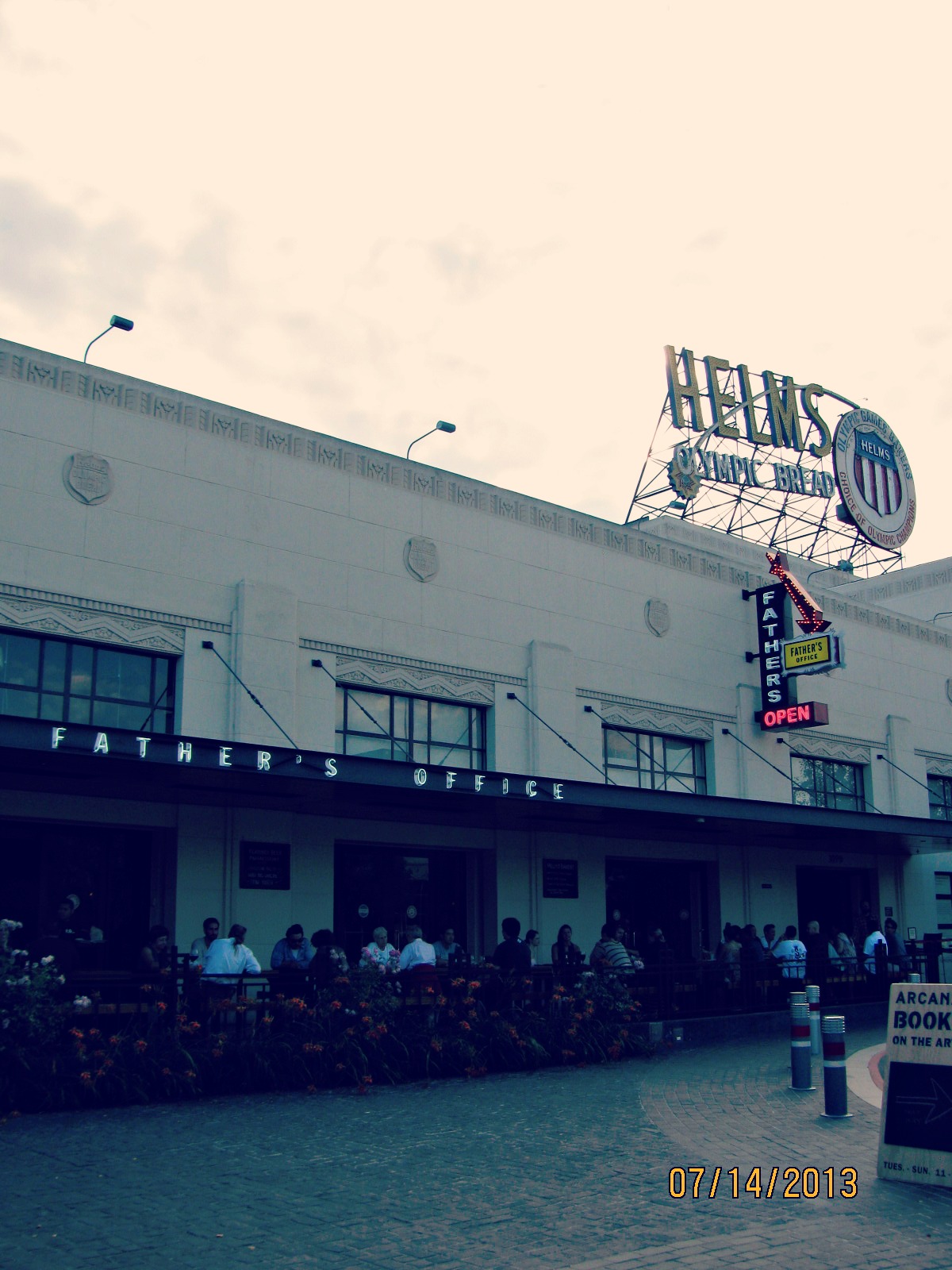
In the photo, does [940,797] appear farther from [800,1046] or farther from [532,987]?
[800,1046]

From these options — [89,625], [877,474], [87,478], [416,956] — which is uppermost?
[877,474]

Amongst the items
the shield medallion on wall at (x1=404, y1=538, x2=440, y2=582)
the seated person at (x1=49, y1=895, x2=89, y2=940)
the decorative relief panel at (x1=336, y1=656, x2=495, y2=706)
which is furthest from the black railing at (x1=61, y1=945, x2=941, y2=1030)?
the shield medallion on wall at (x1=404, y1=538, x2=440, y2=582)

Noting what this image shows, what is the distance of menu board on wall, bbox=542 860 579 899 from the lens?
71.5 feet

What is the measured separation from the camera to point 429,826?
20.4 metres

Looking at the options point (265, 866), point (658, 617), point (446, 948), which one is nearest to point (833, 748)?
point (658, 617)

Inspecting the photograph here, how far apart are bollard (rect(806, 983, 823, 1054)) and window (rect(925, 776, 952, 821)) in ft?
49.7

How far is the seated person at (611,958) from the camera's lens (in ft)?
54.7

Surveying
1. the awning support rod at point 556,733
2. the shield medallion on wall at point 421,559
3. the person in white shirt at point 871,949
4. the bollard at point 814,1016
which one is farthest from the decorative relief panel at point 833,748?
the bollard at point 814,1016

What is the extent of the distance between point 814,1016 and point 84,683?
10456 mm

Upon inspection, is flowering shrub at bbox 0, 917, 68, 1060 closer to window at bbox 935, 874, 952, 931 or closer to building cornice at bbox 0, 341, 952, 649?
building cornice at bbox 0, 341, 952, 649

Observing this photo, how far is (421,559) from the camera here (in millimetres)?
20859

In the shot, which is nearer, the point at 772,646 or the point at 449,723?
the point at 449,723

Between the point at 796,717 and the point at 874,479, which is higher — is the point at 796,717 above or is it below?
below

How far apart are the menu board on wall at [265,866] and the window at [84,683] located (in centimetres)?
219
